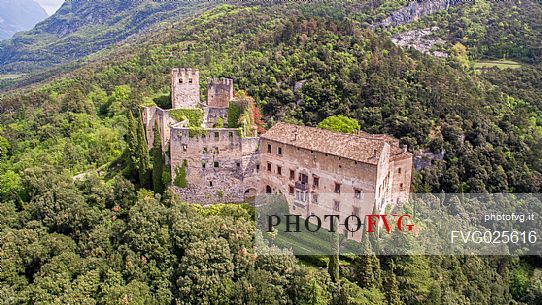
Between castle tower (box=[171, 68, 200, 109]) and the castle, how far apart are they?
13.4ft

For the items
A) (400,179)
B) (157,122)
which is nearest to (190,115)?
(157,122)

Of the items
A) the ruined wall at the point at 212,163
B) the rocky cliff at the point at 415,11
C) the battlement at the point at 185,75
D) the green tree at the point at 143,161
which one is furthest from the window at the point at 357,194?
the rocky cliff at the point at 415,11

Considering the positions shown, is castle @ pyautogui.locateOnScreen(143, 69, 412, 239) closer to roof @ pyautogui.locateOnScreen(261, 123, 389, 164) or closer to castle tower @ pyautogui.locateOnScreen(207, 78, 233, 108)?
roof @ pyautogui.locateOnScreen(261, 123, 389, 164)

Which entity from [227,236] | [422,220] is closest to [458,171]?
[422,220]

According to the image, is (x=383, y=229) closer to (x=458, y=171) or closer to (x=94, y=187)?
(x=94, y=187)

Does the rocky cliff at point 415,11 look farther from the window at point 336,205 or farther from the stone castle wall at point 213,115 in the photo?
the window at point 336,205

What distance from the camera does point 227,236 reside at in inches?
1272

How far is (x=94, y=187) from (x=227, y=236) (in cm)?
1582

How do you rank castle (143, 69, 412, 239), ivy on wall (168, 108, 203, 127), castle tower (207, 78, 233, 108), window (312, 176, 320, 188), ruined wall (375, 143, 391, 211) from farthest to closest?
castle tower (207, 78, 233, 108)
ivy on wall (168, 108, 203, 127)
window (312, 176, 320, 188)
castle (143, 69, 412, 239)
ruined wall (375, 143, 391, 211)

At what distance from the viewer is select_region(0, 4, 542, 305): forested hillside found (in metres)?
30.3

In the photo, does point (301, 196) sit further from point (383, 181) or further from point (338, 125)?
point (338, 125)

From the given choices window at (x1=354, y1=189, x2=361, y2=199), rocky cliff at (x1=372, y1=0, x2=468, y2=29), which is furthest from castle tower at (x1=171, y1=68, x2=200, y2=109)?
rocky cliff at (x1=372, y1=0, x2=468, y2=29)

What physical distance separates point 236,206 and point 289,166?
18.9 feet

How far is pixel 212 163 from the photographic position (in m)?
37.6
